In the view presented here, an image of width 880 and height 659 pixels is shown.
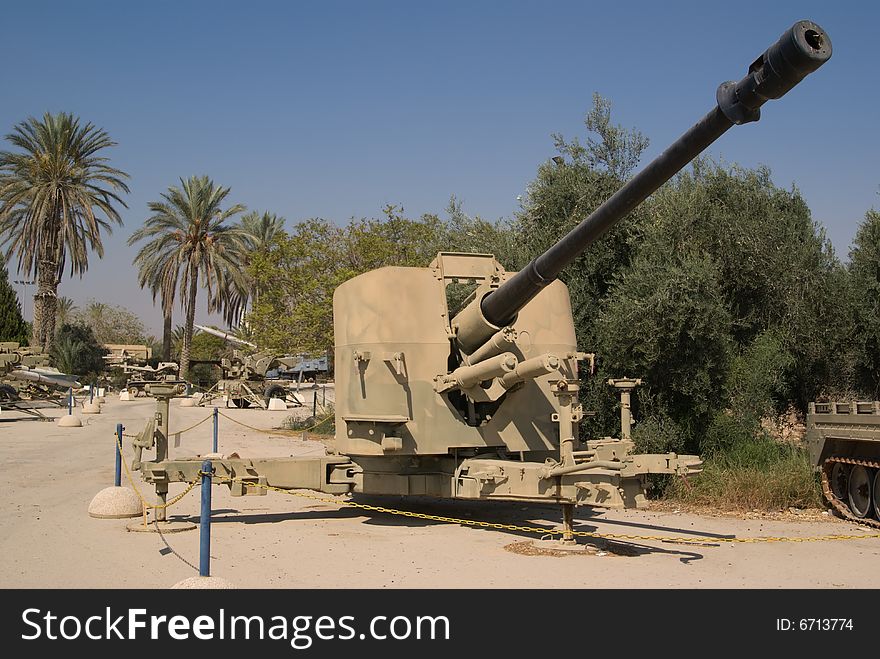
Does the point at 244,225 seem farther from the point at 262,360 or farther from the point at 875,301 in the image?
the point at 875,301

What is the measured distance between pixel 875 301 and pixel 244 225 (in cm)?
3379

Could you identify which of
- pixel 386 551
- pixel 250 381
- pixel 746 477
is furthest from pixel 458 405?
pixel 250 381

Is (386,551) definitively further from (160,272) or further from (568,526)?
(160,272)

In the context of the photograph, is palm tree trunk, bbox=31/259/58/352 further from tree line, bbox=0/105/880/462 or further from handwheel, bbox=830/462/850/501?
handwheel, bbox=830/462/850/501

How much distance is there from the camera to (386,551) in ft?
25.9

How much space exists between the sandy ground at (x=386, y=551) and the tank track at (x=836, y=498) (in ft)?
0.61

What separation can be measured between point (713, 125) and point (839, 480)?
6422mm

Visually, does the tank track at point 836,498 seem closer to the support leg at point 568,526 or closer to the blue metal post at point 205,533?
the support leg at point 568,526

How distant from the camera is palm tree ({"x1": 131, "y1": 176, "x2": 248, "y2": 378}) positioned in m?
35.4

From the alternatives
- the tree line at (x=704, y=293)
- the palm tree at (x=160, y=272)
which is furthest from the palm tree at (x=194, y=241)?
the tree line at (x=704, y=293)

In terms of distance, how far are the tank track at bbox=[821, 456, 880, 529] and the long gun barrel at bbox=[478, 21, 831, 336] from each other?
4.42 m

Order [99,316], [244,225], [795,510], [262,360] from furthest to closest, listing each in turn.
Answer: [99,316] → [244,225] → [262,360] → [795,510]
